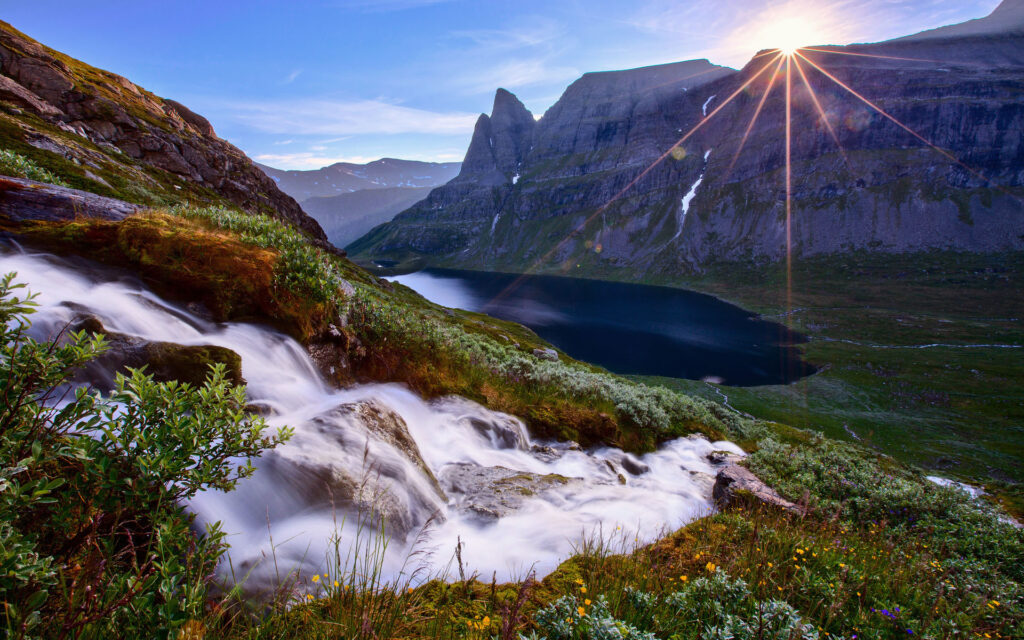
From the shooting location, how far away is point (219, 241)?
31.4 feet

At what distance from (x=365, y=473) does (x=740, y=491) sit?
8700mm

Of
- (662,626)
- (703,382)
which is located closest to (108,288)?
(662,626)

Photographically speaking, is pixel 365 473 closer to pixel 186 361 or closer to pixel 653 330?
pixel 186 361

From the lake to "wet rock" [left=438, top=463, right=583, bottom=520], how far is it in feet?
191

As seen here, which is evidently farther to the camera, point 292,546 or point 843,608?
point 292,546

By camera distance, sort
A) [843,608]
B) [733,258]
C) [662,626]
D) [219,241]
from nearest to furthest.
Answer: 1. [662,626]
2. [843,608]
3. [219,241]
4. [733,258]

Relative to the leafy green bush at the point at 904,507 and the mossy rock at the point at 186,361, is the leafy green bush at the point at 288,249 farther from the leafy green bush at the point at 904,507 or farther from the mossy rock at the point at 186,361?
the leafy green bush at the point at 904,507

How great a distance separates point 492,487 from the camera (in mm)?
8094

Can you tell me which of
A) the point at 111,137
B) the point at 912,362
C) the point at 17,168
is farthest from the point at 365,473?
the point at 912,362

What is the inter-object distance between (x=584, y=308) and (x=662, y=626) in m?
125

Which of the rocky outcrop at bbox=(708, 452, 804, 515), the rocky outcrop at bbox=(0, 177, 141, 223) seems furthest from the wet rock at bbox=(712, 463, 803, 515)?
the rocky outcrop at bbox=(0, 177, 141, 223)

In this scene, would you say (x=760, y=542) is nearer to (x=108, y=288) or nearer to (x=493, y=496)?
(x=493, y=496)

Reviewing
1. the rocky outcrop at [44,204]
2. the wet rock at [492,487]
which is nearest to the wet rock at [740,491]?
the wet rock at [492,487]

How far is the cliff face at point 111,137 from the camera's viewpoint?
27.9 meters
